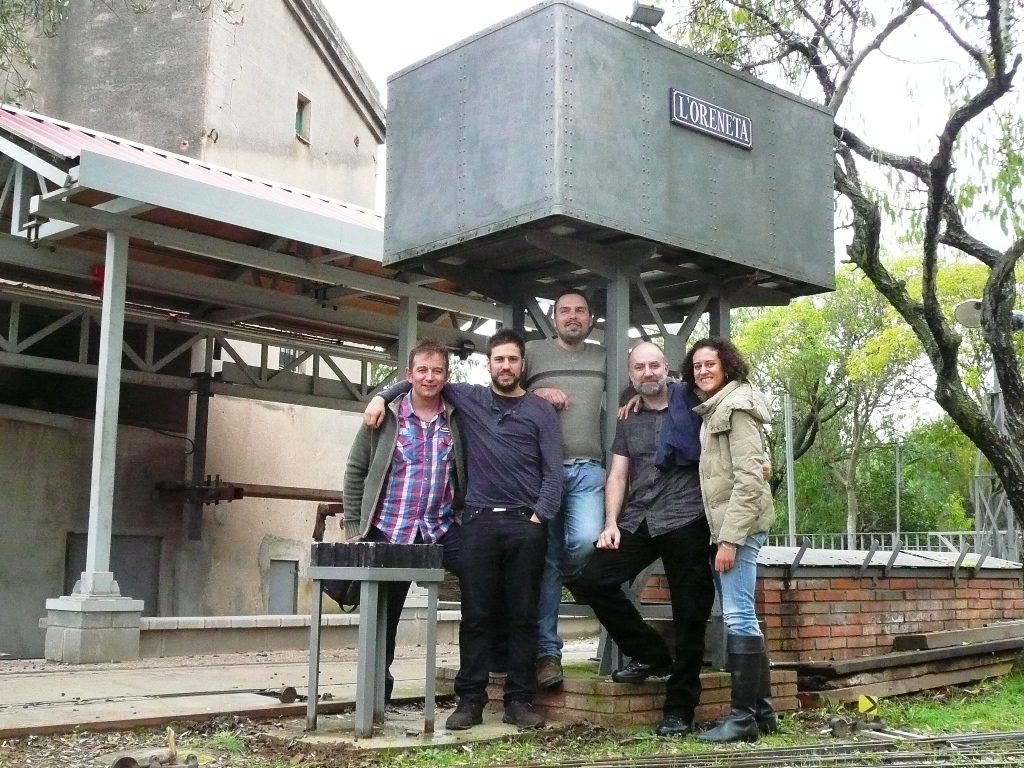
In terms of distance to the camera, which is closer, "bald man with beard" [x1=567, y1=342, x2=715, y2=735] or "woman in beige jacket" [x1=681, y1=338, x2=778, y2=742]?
"woman in beige jacket" [x1=681, y1=338, x2=778, y2=742]

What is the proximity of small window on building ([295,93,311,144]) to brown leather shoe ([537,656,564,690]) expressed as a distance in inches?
683

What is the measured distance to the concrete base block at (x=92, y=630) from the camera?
9258mm

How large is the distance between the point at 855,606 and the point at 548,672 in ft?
8.96

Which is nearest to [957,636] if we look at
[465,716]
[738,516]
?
[738,516]

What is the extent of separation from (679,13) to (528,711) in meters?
7.71

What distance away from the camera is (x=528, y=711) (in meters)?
5.77

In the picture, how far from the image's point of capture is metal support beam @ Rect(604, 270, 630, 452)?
642 cm

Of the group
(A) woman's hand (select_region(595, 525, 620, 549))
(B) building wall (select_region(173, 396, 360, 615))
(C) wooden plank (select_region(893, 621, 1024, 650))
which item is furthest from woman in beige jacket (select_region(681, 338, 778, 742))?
(B) building wall (select_region(173, 396, 360, 615))

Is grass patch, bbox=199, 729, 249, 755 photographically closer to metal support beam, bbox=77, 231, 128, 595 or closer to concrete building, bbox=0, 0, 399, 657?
metal support beam, bbox=77, 231, 128, 595

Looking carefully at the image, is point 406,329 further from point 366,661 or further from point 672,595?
point 366,661

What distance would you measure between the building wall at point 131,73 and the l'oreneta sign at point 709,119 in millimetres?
14415

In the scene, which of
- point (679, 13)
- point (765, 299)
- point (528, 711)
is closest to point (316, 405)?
point (679, 13)

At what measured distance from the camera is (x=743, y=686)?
5.67m

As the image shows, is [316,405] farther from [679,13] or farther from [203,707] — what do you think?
[203,707]
